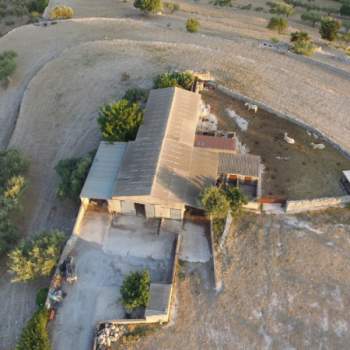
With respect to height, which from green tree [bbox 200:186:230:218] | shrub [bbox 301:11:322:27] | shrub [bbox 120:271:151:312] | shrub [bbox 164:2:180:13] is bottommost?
shrub [bbox 120:271:151:312]

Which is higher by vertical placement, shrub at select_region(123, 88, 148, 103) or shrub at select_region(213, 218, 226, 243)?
shrub at select_region(123, 88, 148, 103)

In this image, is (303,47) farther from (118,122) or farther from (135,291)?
(135,291)

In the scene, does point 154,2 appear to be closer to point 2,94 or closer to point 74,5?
point 74,5

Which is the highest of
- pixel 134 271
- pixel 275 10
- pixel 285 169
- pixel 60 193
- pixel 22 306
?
pixel 275 10

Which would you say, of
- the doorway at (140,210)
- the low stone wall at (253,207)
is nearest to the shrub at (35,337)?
the doorway at (140,210)

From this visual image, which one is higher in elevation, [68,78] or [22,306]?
[68,78]

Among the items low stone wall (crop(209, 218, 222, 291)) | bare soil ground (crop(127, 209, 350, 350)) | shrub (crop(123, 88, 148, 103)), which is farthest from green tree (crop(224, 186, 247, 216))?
shrub (crop(123, 88, 148, 103))

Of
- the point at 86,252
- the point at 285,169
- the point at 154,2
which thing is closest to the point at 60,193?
the point at 86,252

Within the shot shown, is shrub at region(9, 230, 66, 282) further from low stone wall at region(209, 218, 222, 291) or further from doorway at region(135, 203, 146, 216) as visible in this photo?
low stone wall at region(209, 218, 222, 291)
